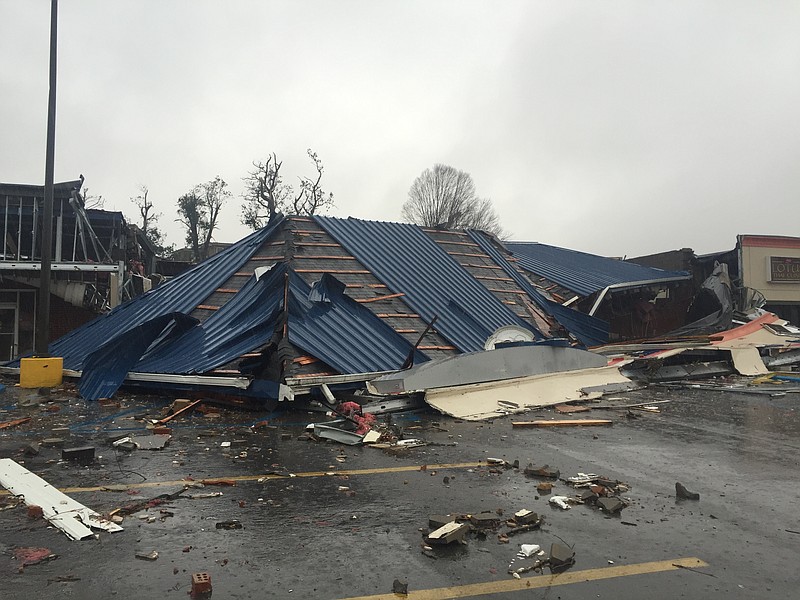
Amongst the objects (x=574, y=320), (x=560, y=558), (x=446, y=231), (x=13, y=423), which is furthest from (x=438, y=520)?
(x=446, y=231)

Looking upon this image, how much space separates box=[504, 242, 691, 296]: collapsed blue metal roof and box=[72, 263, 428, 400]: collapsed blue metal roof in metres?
8.14

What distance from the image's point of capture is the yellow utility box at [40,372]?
12.7m

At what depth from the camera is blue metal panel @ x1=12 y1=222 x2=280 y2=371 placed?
13977 millimetres

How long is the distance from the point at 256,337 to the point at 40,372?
5.37 meters

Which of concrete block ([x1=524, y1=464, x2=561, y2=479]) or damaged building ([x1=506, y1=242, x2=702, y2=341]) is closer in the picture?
concrete block ([x1=524, y1=464, x2=561, y2=479])

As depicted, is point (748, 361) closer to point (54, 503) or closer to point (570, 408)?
point (570, 408)

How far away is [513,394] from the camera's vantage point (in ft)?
36.7

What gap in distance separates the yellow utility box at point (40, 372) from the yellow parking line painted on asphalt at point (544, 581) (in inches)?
463

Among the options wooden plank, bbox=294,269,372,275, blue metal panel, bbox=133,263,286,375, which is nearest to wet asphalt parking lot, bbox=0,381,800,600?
blue metal panel, bbox=133,263,286,375

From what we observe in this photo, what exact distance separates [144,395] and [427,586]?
9.53 m

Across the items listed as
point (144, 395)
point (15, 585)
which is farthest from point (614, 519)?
point (144, 395)

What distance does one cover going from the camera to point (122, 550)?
168 inches

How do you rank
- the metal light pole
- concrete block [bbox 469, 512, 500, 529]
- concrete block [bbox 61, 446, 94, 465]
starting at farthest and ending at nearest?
the metal light pole, concrete block [bbox 61, 446, 94, 465], concrete block [bbox 469, 512, 500, 529]

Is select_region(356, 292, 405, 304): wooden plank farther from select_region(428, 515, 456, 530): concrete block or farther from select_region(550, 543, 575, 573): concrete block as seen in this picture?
select_region(550, 543, 575, 573): concrete block
